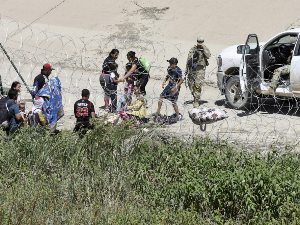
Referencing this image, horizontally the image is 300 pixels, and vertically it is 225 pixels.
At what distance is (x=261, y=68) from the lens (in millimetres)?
10984

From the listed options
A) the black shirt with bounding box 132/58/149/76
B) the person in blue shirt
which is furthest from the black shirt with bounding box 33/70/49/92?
the black shirt with bounding box 132/58/149/76

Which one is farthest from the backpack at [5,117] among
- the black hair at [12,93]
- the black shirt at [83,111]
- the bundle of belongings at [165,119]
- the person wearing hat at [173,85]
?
the person wearing hat at [173,85]

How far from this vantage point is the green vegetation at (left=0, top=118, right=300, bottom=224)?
6012mm

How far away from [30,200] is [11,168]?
104 cm

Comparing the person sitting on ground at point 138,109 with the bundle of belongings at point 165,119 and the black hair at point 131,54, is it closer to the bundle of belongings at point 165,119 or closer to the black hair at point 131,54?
the bundle of belongings at point 165,119

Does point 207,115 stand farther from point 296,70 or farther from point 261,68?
point 261,68

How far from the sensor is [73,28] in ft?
69.0

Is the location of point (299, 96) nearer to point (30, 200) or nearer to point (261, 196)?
point (261, 196)

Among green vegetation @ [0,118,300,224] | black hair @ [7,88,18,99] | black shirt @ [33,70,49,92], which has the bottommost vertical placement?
green vegetation @ [0,118,300,224]

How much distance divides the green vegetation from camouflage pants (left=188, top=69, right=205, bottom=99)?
334cm

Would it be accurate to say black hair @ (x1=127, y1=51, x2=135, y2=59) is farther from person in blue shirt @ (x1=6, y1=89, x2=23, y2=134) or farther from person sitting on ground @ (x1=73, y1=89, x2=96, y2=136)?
person in blue shirt @ (x1=6, y1=89, x2=23, y2=134)

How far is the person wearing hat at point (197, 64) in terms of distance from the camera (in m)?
11.4

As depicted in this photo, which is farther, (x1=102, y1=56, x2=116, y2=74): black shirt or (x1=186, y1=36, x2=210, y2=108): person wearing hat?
(x1=186, y1=36, x2=210, y2=108): person wearing hat

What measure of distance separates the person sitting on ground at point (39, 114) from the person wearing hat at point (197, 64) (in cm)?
351
